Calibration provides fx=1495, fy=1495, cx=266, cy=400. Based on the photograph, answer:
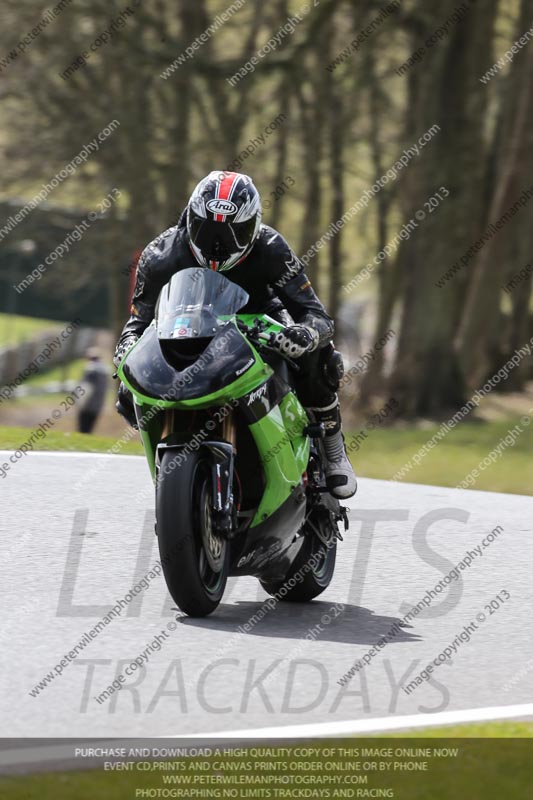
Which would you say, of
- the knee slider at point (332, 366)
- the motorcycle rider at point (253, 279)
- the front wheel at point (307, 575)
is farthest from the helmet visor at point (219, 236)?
the front wheel at point (307, 575)

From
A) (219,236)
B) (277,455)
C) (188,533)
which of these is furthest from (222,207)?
(188,533)

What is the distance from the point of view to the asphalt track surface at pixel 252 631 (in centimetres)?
495

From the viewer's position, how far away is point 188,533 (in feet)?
18.9

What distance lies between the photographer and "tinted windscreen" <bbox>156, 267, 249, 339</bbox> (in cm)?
613

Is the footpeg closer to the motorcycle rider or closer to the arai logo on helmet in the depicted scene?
the motorcycle rider

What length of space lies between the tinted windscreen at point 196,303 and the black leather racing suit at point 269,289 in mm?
257

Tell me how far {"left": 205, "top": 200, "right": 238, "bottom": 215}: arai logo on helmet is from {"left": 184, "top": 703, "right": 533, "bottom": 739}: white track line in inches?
91.8

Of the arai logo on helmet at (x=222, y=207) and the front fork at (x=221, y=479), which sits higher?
the arai logo on helmet at (x=222, y=207)

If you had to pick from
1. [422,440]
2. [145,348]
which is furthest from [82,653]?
[422,440]

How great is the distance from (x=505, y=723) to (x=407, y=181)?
1982 cm

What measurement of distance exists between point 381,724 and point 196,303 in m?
2.07

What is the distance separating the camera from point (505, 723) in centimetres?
497

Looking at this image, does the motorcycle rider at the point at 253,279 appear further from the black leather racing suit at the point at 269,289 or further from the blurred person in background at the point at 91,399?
the blurred person in background at the point at 91,399

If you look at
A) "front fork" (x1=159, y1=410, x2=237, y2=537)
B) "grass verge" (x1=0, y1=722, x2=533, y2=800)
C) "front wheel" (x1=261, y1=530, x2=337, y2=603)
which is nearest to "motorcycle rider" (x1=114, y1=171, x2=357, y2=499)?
"front wheel" (x1=261, y1=530, x2=337, y2=603)
